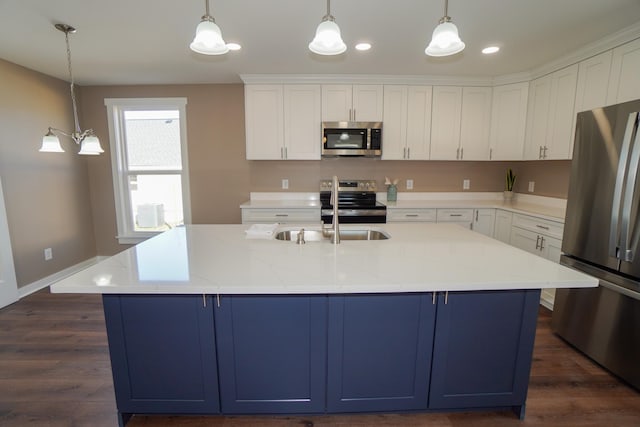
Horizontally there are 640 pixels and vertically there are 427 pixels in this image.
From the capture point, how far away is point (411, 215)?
363 cm

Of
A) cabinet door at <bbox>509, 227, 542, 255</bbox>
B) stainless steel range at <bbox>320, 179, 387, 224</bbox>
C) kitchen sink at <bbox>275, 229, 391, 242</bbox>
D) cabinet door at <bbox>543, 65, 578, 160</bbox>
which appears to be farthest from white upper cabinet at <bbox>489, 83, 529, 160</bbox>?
kitchen sink at <bbox>275, 229, 391, 242</bbox>

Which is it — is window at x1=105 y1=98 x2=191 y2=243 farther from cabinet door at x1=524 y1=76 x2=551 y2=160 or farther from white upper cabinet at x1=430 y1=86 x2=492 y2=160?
cabinet door at x1=524 y1=76 x2=551 y2=160

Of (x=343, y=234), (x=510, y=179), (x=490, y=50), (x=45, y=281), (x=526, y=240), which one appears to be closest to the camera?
(x=343, y=234)

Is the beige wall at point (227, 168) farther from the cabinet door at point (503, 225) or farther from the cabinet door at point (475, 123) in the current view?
the cabinet door at point (503, 225)

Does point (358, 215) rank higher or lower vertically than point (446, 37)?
lower

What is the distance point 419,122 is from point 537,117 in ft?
4.02

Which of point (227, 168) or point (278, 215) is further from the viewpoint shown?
point (227, 168)

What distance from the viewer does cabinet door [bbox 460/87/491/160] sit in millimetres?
3688

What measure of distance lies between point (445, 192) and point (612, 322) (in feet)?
7.88

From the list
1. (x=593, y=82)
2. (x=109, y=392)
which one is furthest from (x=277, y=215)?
(x=593, y=82)

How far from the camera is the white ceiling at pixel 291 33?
6.78 ft

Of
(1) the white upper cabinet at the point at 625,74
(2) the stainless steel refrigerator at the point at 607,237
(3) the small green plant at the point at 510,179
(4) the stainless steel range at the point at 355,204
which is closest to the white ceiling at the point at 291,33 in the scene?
(1) the white upper cabinet at the point at 625,74

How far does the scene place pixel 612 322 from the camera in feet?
6.54

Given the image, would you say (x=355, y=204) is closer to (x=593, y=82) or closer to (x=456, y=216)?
(x=456, y=216)
